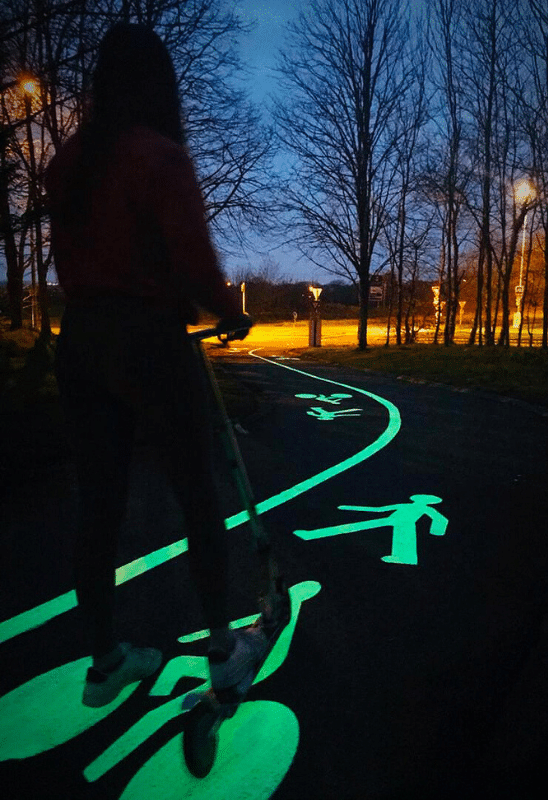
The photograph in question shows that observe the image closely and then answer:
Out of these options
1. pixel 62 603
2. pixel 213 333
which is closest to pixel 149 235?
pixel 213 333

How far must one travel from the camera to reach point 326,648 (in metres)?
2.65

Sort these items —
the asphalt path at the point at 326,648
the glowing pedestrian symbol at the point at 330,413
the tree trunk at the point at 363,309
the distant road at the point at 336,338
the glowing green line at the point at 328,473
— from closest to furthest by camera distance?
1. the asphalt path at the point at 326,648
2. the glowing green line at the point at 328,473
3. the glowing pedestrian symbol at the point at 330,413
4. the tree trunk at the point at 363,309
5. the distant road at the point at 336,338

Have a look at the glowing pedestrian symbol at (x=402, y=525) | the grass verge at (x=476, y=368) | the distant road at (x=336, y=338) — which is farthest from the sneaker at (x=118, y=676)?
the distant road at (x=336, y=338)

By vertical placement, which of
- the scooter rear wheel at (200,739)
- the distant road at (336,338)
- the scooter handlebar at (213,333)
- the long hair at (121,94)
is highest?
the long hair at (121,94)

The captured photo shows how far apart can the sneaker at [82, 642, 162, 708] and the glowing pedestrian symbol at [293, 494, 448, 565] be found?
1797 millimetres

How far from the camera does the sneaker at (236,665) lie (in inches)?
75.6

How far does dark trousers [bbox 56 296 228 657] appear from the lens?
180cm

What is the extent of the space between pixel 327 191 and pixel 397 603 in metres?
26.5

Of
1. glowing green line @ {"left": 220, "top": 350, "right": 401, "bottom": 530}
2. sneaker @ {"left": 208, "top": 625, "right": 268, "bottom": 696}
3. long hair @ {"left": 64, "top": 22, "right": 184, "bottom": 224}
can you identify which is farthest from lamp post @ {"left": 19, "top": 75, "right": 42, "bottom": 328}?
sneaker @ {"left": 208, "top": 625, "right": 268, "bottom": 696}

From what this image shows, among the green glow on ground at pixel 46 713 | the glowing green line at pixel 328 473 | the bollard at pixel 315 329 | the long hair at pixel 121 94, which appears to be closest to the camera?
the long hair at pixel 121 94

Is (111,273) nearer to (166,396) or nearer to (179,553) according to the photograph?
(166,396)

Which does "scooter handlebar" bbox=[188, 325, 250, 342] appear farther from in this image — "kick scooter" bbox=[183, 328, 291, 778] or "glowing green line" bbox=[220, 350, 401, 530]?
"glowing green line" bbox=[220, 350, 401, 530]

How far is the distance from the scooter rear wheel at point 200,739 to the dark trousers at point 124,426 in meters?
0.27

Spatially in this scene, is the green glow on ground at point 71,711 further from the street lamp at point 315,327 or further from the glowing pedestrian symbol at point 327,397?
the street lamp at point 315,327
